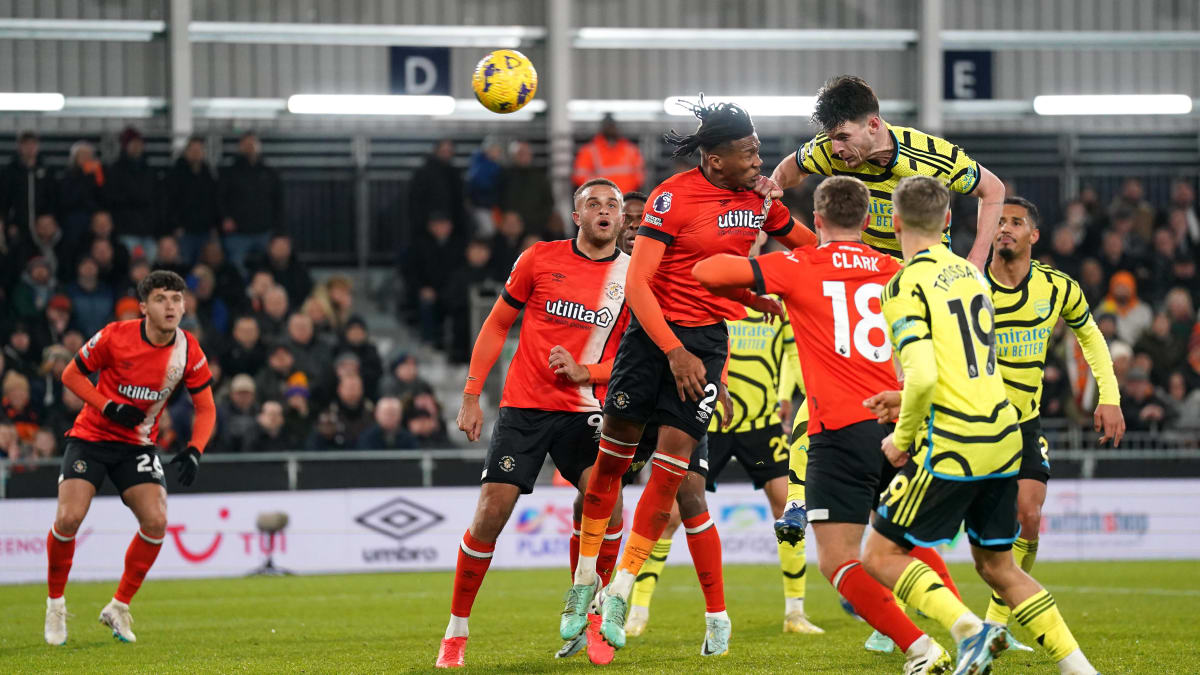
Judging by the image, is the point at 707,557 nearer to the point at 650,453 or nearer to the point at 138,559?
the point at 650,453

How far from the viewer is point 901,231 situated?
647 centimetres

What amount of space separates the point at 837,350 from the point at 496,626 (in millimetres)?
4682

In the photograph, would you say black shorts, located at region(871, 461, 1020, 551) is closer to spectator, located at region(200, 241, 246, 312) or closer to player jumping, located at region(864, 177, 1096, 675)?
player jumping, located at region(864, 177, 1096, 675)

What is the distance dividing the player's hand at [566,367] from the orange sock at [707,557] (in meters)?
1.21

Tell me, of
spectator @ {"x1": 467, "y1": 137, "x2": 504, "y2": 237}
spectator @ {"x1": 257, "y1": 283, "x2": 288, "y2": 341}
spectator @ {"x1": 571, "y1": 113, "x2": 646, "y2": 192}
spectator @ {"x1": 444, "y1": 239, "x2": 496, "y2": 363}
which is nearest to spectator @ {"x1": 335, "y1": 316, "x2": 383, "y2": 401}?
spectator @ {"x1": 257, "y1": 283, "x2": 288, "y2": 341}

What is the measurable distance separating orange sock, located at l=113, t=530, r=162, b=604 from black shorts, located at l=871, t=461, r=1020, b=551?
19.5 feet

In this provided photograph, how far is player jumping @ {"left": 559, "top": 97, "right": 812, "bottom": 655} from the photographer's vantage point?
7613 millimetres

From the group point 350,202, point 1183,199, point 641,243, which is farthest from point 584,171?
point 641,243

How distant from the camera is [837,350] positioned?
689 cm

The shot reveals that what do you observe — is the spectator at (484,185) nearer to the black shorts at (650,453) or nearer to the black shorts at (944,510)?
the black shorts at (650,453)

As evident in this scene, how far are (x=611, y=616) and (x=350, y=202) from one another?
56.2 ft

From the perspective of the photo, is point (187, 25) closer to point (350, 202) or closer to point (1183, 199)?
point (350, 202)

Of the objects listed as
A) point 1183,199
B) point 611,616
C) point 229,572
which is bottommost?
point 229,572

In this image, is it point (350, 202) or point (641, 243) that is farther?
point (350, 202)
